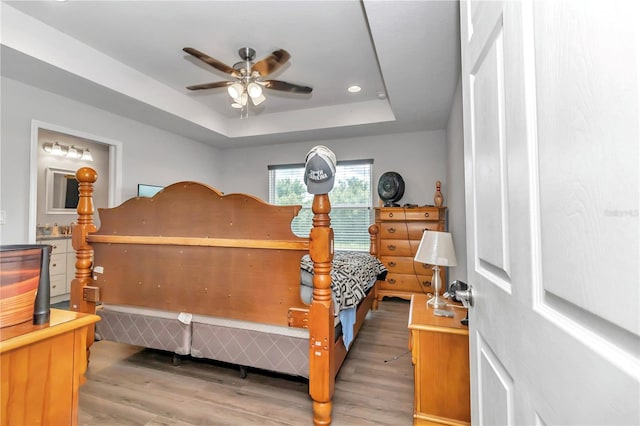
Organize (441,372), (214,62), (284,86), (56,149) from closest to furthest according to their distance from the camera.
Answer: (441,372) → (214,62) → (284,86) → (56,149)

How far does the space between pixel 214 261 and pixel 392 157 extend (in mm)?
3535

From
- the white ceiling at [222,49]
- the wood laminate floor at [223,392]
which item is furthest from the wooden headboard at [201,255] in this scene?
the white ceiling at [222,49]

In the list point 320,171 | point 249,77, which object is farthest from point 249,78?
point 320,171

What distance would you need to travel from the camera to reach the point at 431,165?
14.8ft

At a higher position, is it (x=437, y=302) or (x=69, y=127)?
(x=69, y=127)

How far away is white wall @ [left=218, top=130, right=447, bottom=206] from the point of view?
178 inches

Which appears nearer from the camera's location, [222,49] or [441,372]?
[441,372]

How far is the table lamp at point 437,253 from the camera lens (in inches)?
77.8

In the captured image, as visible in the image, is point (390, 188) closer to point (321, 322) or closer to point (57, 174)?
point (321, 322)

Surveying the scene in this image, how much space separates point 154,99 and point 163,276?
8.18 feet

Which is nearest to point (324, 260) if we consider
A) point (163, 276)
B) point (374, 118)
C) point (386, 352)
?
point (163, 276)

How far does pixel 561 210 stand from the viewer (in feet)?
1.61

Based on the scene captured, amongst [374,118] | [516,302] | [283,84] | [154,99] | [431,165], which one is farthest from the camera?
[431,165]

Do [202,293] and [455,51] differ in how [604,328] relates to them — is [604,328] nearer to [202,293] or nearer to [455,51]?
[202,293]
